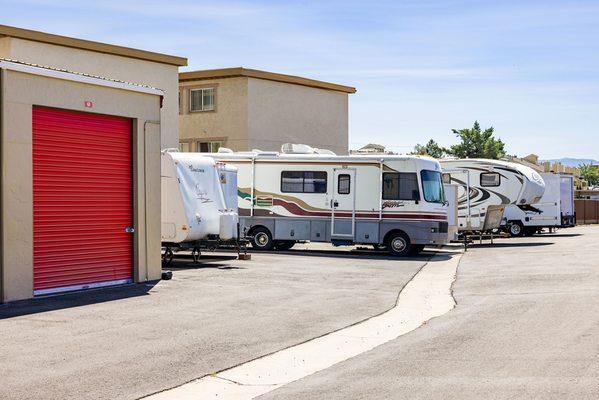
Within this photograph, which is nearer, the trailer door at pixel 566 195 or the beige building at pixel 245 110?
the beige building at pixel 245 110

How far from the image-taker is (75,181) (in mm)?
16688

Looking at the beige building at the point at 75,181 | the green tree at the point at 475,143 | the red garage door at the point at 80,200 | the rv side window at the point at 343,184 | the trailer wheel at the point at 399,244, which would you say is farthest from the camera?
the green tree at the point at 475,143

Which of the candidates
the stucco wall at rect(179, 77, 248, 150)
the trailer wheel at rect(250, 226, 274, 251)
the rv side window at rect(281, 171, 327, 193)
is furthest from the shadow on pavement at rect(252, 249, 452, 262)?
the stucco wall at rect(179, 77, 248, 150)

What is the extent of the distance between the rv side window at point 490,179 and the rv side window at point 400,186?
26.7 feet

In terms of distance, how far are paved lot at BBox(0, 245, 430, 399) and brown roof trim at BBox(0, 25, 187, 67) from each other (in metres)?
12.3

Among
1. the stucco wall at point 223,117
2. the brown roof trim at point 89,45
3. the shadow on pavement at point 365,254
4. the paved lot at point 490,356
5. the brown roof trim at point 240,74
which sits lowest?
the paved lot at point 490,356

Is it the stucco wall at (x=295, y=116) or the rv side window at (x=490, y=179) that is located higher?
the stucco wall at (x=295, y=116)

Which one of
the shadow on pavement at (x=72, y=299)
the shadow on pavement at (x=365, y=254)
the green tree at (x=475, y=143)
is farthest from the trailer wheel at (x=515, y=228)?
the green tree at (x=475, y=143)

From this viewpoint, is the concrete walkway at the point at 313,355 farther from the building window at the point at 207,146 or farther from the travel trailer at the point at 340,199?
the building window at the point at 207,146

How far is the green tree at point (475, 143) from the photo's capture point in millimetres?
84188

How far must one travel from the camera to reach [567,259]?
24.9m

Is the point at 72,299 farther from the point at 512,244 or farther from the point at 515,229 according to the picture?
the point at 515,229

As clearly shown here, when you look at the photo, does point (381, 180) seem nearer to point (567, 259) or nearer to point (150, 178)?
point (567, 259)

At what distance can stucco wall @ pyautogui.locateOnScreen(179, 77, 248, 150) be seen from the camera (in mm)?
39844
